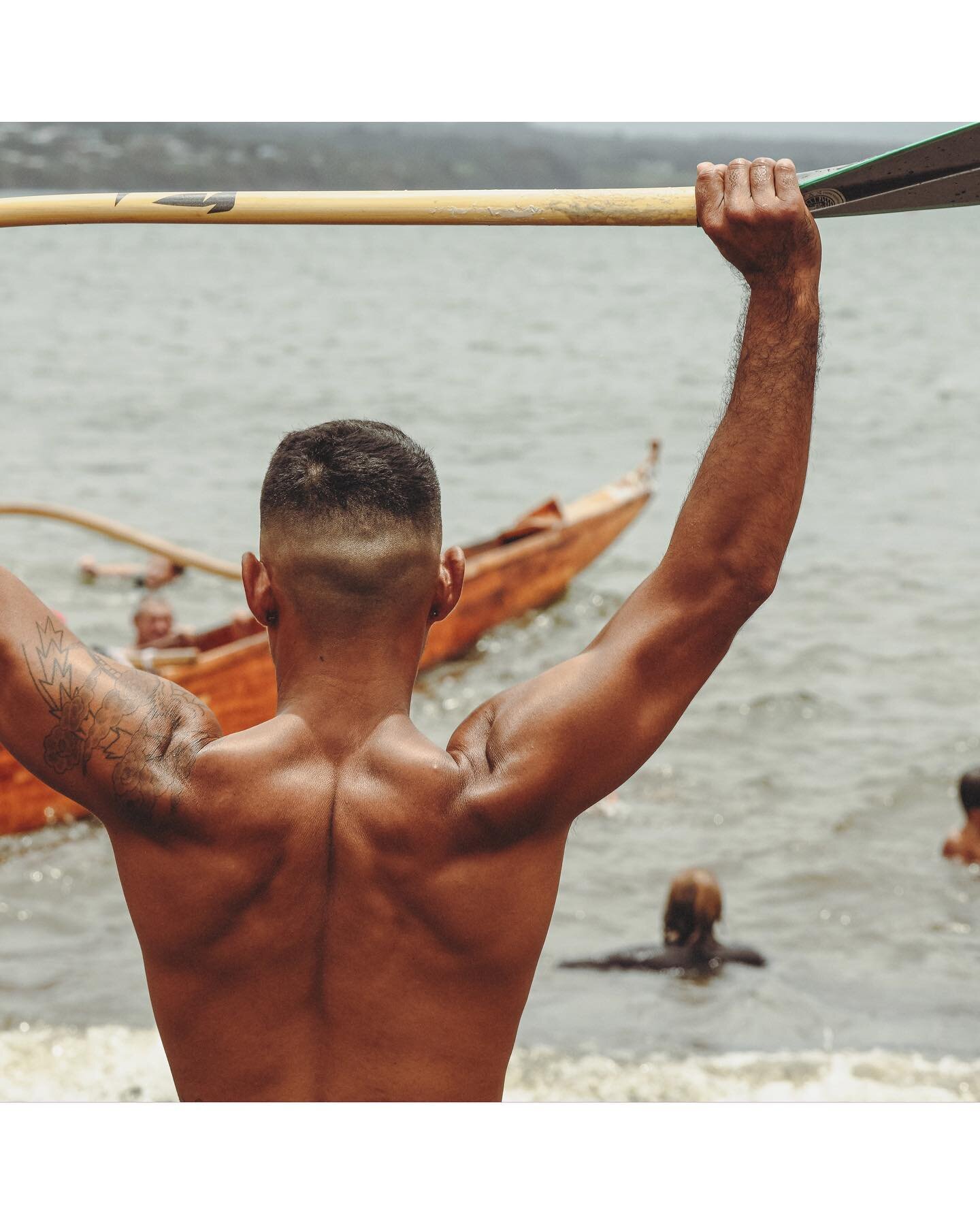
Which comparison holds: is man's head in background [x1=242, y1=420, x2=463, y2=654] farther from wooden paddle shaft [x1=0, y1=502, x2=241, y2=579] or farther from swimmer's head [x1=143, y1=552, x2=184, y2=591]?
swimmer's head [x1=143, y1=552, x2=184, y2=591]

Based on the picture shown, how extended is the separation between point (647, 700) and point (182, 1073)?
934mm

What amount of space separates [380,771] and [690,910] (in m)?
5.97

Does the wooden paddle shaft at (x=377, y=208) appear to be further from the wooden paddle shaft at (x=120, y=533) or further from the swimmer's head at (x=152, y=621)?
the swimmer's head at (x=152, y=621)

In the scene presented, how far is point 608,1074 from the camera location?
269 inches

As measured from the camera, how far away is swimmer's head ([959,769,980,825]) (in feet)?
27.1

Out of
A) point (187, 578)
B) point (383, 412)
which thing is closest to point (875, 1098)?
point (187, 578)

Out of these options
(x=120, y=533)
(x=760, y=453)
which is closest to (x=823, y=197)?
(x=760, y=453)

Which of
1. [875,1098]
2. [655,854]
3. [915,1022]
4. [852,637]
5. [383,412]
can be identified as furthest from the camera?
[383,412]

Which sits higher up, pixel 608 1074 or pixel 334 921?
pixel 334 921

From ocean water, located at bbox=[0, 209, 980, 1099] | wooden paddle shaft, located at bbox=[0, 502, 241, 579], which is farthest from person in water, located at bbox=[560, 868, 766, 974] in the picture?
wooden paddle shaft, located at bbox=[0, 502, 241, 579]

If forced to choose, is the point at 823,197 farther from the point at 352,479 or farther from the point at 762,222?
the point at 352,479

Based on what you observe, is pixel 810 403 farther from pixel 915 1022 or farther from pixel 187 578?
pixel 187 578

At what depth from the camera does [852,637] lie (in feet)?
48.5

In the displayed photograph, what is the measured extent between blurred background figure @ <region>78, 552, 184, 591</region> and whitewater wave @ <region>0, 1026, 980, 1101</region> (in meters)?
6.77
